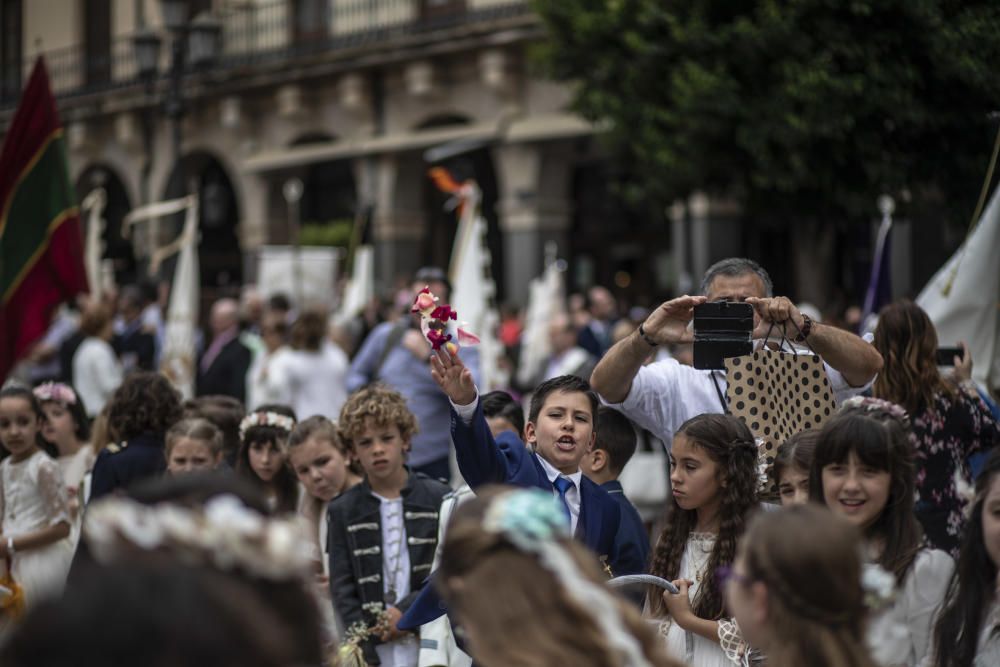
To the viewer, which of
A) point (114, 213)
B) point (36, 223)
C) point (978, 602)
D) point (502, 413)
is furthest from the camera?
point (114, 213)

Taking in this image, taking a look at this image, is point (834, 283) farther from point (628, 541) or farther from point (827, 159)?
point (628, 541)

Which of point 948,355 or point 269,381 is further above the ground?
point 948,355

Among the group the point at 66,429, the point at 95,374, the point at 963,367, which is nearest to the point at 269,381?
the point at 95,374

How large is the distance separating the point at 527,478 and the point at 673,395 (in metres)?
0.97

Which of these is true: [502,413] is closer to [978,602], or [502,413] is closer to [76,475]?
[76,475]

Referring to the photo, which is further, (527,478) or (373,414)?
(373,414)

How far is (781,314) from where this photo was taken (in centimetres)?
498

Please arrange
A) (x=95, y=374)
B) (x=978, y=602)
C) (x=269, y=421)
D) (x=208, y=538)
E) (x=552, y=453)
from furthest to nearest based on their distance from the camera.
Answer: (x=95, y=374)
(x=269, y=421)
(x=552, y=453)
(x=978, y=602)
(x=208, y=538)

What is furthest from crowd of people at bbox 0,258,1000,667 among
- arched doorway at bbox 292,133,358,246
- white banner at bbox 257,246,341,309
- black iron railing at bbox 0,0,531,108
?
arched doorway at bbox 292,133,358,246

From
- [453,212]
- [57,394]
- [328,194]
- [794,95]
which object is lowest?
[57,394]

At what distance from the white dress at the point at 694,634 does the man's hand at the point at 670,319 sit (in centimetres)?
71

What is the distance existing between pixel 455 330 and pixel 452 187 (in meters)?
8.83

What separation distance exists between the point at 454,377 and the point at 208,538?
2662 millimetres

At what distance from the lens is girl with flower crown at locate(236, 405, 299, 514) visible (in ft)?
23.1
